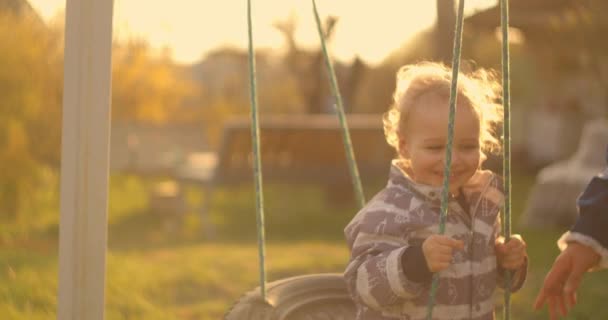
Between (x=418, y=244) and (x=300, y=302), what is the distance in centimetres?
47

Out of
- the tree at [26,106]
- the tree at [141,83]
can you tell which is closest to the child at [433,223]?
the tree at [26,106]

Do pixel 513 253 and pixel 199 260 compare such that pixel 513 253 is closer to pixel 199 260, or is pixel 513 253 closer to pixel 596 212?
pixel 596 212

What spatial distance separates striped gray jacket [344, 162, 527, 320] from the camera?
189 cm

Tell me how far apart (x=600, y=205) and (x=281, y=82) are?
1413 cm

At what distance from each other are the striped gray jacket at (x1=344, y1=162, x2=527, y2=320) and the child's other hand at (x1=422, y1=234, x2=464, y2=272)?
0.34ft

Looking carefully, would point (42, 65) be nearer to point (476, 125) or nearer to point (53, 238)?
point (53, 238)

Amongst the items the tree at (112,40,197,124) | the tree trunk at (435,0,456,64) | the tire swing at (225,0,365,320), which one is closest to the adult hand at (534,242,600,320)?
the tire swing at (225,0,365,320)

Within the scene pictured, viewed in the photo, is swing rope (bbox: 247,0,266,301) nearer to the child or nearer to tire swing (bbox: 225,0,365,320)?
tire swing (bbox: 225,0,365,320)

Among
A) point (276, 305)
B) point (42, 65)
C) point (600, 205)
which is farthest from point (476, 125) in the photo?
point (42, 65)

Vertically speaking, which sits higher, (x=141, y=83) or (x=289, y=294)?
(x=141, y=83)

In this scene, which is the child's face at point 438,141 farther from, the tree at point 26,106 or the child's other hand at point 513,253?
the tree at point 26,106

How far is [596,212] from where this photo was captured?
187cm

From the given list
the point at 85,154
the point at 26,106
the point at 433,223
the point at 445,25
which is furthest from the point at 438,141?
the point at 26,106

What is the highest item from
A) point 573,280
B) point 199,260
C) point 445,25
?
point 445,25
